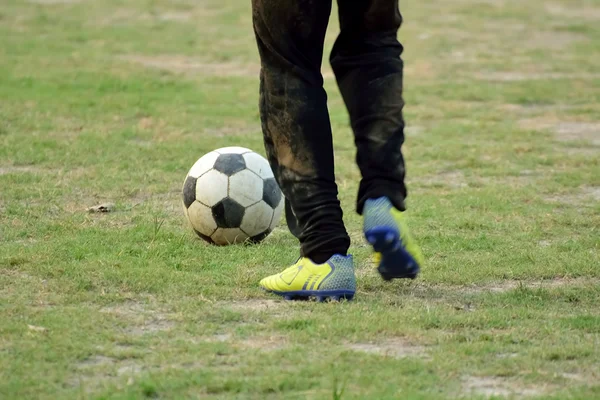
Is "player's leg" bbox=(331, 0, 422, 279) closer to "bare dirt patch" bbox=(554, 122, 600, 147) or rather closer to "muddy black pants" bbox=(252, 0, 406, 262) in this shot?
"muddy black pants" bbox=(252, 0, 406, 262)

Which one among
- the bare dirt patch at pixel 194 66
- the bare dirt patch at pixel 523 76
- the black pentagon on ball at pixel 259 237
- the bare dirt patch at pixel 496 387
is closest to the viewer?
the bare dirt patch at pixel 496 387

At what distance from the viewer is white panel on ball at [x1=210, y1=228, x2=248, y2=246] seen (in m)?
4.94

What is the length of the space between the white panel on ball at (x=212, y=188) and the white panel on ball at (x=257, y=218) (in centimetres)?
16

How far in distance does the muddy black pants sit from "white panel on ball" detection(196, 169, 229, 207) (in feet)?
3.27

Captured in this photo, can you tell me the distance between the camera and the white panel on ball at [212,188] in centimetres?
499

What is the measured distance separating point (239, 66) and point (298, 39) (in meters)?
8.33

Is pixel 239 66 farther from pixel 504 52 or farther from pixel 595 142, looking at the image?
pixel 595 142

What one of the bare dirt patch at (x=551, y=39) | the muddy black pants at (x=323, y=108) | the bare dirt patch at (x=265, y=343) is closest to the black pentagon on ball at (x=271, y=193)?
the muddy black pants at (x=323, y=108)

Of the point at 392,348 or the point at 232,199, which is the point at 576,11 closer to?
the point at 232,199

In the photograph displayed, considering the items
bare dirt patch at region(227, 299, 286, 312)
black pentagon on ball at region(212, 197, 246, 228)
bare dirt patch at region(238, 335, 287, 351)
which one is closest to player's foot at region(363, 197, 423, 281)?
bare dirt patch at region(227, 299, 286, 312)

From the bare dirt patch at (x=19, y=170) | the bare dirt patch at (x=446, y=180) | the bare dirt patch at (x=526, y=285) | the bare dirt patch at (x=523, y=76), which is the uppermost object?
the bare dirt patch at (x=526, y=285)

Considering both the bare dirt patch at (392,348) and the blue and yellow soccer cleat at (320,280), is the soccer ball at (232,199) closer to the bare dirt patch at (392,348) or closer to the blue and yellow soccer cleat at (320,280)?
the blue and yellow soccer cleat at (320,280)

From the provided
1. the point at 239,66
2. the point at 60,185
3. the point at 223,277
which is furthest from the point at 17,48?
the point at 223,277

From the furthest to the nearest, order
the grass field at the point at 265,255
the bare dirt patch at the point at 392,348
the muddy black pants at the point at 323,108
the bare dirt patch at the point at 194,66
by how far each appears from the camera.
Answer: the bare dirt patch at the point at 194,66 < the muddy black pants at the point at 323,108 < the bare dirt patch at the point at 392,348 < the grass field at the point at 265,255
